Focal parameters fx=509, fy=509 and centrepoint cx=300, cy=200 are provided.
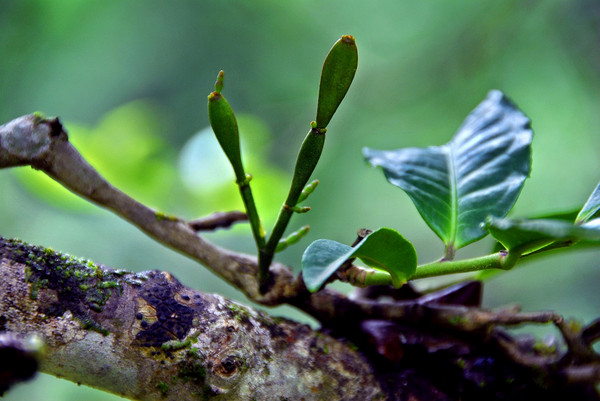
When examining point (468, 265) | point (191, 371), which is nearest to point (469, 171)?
point (468, 265)

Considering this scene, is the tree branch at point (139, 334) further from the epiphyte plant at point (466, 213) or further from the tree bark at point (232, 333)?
the epiphyte plant at point (466, 213)

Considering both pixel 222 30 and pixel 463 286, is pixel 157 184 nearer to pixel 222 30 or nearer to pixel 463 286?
pixel 222 30

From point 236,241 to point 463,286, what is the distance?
1.01 metres

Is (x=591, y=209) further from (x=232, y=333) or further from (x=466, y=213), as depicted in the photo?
(x=232, y=333)

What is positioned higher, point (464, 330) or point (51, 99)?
point (51, 99)

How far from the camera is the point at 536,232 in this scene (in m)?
0.41

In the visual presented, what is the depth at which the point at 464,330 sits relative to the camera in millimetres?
589

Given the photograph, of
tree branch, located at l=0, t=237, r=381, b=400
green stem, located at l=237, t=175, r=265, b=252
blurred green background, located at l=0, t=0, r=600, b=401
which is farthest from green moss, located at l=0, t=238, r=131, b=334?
blurred green background, located at l=0, t=0, r=600, b=401

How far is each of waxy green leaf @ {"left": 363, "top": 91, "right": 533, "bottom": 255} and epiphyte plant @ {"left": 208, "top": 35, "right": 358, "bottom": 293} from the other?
17cm

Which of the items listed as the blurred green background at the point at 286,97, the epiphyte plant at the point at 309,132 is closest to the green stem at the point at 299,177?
the epiphyte plant at the point at 309,132

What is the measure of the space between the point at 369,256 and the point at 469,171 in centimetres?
29

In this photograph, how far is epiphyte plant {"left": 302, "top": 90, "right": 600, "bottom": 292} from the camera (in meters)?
0.40

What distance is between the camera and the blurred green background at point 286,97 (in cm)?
141

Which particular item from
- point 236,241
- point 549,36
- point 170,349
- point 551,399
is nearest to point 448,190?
point 551,399
